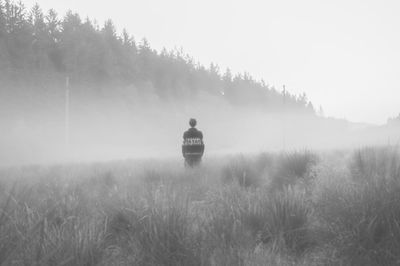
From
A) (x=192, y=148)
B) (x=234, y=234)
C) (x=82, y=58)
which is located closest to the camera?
(x=234, y=234)

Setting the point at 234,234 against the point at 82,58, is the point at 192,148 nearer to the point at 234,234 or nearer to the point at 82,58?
the point at 234,234

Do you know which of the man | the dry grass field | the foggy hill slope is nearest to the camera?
the dry grass field

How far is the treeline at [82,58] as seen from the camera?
3422 cm

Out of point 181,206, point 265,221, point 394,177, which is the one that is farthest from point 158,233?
point 394,177

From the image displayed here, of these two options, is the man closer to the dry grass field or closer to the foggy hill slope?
the dry grass field

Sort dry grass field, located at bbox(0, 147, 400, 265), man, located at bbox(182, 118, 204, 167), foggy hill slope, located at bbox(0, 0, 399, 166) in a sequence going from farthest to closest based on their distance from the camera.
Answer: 1. foggy hill slope, located at bbox(0, 0, 399, 166)
2. man, located at bbox(182, 118, 204, 167)
3. dry grass field, located at bbox(0, 147, 400, 265)

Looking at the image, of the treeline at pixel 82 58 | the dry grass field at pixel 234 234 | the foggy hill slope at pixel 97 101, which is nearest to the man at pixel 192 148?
the dry grass field at pixel 234 234

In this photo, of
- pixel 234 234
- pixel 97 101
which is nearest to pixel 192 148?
pixel 234 234

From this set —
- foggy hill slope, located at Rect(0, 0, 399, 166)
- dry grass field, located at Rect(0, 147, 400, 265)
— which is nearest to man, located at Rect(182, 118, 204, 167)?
dry grass field, located at Rect(0, 147, 400, 265)

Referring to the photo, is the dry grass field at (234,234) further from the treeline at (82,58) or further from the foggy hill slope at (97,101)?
the treeline at (82,58)

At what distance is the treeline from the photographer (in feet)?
112

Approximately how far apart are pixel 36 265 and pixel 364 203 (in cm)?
237

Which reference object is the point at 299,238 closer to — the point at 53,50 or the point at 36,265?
the point at 36,265

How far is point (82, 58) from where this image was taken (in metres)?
42.0
